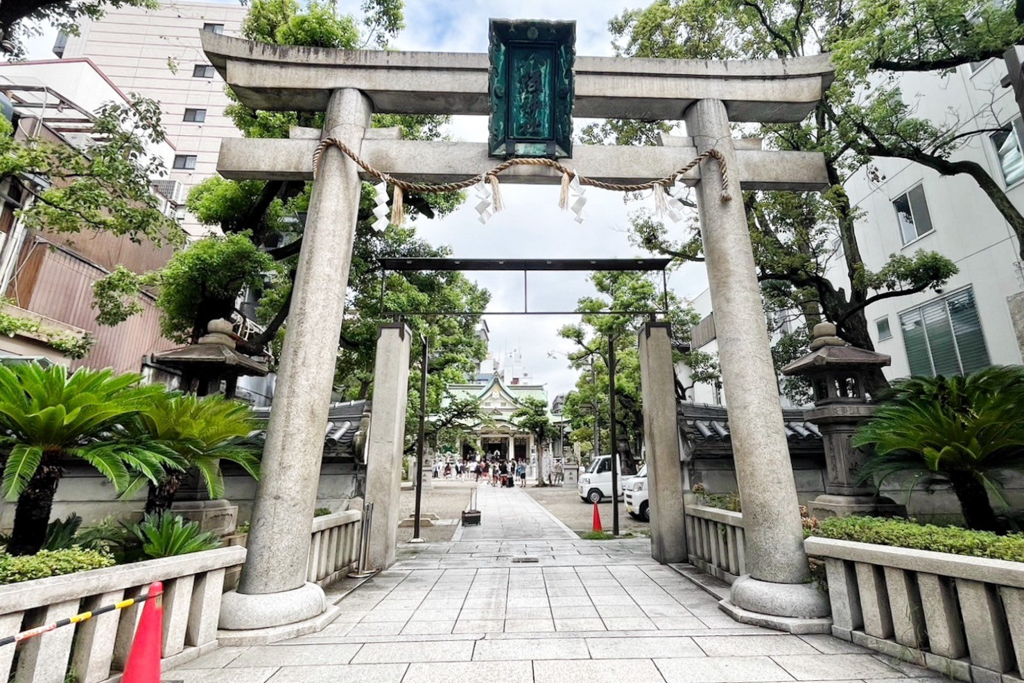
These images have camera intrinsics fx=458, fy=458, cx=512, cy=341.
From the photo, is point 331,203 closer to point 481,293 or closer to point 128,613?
point 128,613

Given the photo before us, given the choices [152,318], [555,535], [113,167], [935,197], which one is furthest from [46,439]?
[935,197]

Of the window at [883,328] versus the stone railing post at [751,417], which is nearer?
the stone railing post at [751,417]

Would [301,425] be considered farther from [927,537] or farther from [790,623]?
[927,537]

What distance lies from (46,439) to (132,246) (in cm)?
1353

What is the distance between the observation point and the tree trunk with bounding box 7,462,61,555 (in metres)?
3.23

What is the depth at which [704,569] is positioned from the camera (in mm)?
6512

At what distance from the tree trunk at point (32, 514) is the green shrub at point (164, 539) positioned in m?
0.60

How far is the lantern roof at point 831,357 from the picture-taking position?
570 cm

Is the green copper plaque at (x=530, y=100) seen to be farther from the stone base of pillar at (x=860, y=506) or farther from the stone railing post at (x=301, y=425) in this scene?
the stone base of pillar at (x=860, y=506)

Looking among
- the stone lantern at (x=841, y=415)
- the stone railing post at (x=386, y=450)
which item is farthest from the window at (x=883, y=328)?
the stone railing post at (x=386, y=450)

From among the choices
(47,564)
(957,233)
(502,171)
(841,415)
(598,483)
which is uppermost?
(957,233)

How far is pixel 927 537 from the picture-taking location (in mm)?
3566

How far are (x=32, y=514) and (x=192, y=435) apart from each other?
1.07m

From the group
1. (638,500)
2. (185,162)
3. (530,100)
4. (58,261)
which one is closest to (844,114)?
(530,100)
